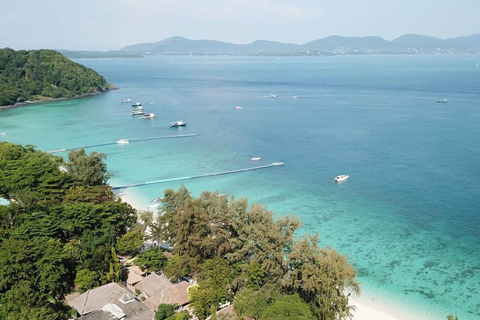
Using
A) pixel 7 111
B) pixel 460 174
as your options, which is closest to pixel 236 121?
pixel 460 174

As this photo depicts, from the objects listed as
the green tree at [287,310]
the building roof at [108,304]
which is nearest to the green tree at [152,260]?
the building roof at [108,304]

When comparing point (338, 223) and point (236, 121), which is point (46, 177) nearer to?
point (338, 223)

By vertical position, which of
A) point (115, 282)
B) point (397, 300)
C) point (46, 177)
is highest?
point (46, 177)

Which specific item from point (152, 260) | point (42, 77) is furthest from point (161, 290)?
point (42, 77)

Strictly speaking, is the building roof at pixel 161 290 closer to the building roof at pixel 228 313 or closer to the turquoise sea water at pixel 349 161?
the building roof at pixel 228 313

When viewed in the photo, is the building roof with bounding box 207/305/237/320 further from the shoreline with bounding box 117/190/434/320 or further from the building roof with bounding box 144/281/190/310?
the shoreline with bounding box 117/190/434/320

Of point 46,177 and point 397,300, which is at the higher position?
point 46,177
